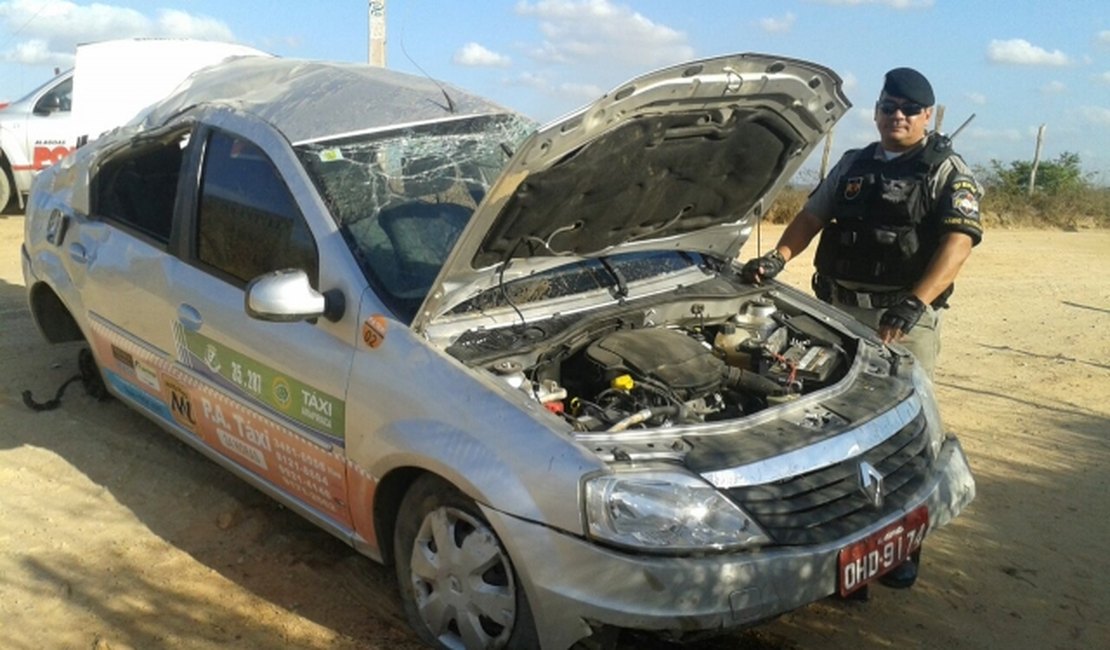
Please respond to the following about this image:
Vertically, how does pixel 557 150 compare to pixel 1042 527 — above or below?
above

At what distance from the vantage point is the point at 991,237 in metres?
16.0

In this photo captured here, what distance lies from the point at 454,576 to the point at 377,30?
19.3ft

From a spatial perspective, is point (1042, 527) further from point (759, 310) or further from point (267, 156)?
point (267, 156)

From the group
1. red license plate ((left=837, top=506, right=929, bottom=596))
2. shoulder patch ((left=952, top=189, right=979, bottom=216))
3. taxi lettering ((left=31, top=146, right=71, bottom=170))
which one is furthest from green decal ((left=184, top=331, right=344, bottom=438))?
taxi lettering ((left=31, top=146, right=71, bottom=170))

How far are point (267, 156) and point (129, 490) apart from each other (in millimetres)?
1672

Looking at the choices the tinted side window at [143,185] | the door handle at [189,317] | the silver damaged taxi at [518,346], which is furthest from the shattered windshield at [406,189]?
the tinted side window at [143,185]

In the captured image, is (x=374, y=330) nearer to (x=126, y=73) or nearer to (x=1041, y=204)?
(x=126, y=73)

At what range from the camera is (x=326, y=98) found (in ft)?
13.6

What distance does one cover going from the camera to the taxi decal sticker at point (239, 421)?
138 inches

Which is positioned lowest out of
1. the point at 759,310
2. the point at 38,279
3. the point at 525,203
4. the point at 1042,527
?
the point at 1042,527

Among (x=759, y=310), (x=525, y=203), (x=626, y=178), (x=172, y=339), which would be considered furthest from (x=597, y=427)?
(x=172, y=339)

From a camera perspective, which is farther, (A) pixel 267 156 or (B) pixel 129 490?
(B) pixel 129 490

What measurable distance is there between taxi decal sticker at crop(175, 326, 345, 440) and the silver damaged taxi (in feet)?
0.04

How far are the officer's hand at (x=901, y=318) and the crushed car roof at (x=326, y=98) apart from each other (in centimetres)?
180
